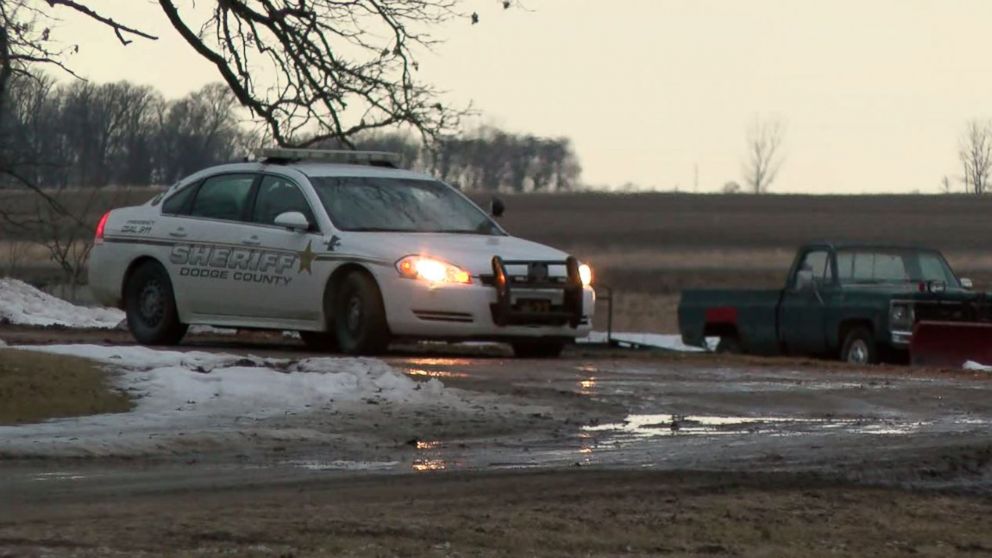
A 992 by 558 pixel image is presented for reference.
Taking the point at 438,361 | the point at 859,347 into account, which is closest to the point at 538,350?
the point at 438,361

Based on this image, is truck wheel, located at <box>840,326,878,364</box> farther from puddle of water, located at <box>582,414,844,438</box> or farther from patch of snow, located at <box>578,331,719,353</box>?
puddle of water, located at <box>582,414,844,438</box>

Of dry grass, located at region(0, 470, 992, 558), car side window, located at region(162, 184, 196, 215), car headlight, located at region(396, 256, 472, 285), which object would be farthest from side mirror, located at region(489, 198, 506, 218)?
dry grass, located at region(0, 470, 992, 558)

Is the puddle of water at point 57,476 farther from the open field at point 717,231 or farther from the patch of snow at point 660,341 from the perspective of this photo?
the open field at point 717,231

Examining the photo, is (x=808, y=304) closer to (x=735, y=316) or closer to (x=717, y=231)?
(x=735, y=316)

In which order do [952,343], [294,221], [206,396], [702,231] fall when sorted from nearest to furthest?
[206,396] < [294,221] < [952,343] < [702,231]

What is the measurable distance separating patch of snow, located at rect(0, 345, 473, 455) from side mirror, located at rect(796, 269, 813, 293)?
30.4 feet

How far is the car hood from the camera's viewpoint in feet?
52.0

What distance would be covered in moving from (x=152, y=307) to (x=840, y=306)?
6924 mm

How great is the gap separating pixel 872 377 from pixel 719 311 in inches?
308

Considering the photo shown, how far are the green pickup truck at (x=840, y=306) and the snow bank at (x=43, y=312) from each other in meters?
6.39

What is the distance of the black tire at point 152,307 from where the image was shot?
17469 millimetres

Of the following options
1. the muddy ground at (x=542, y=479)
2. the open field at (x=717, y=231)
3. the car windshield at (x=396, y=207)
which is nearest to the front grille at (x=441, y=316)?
the car windshield at (x=396, y=207)

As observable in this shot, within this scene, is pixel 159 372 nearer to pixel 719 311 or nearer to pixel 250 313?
pixel 250 313

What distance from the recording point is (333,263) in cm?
1614
